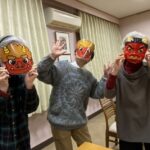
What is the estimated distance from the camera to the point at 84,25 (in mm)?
3740

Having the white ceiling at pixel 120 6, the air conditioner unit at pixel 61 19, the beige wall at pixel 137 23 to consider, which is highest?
the white ceiling at pixel 120 6

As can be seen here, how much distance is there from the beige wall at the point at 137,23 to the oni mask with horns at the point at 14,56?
4351mm

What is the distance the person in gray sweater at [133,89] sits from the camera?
130 cm

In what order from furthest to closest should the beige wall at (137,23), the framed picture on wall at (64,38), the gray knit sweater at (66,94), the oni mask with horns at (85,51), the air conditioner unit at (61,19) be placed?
the beige wall at (137,23) → the framed picture on wall at (64,38) → the air conditioner unit at (61,19) → the oni mask with horns at (85,51) → the gray knit sweater at (66,94)

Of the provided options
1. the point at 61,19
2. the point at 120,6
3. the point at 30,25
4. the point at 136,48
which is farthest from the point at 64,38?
the point at 136,48

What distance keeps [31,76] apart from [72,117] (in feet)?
2.06

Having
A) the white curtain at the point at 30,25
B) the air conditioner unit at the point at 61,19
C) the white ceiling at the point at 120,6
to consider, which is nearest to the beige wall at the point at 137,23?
the white ceiling at the point at 120,6

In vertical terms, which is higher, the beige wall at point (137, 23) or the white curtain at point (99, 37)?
the beige wall at point (137, 23)

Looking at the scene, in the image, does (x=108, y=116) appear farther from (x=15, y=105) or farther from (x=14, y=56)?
(x=14, y=56)

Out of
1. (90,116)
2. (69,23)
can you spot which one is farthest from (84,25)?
(90,116)

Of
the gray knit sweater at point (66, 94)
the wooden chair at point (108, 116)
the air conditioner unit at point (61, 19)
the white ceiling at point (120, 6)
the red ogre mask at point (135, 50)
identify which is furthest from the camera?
the white ceiling at point (120, 6)

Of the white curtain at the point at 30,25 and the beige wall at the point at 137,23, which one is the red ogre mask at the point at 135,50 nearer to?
the white curtain at the point at 30,25

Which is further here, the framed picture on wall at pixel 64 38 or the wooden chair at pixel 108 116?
the framed picture on wall at pixel 64 38

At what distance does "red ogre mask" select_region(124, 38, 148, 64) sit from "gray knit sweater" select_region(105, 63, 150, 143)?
0.08m
